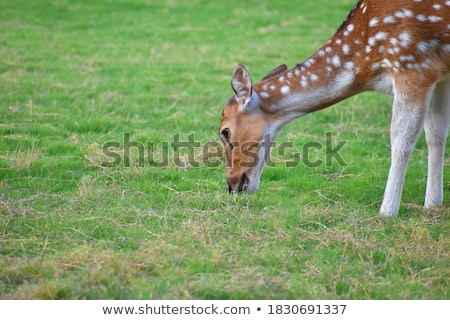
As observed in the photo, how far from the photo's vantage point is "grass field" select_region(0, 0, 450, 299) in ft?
14.3

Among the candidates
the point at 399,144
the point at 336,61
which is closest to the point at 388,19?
the point at 336,61

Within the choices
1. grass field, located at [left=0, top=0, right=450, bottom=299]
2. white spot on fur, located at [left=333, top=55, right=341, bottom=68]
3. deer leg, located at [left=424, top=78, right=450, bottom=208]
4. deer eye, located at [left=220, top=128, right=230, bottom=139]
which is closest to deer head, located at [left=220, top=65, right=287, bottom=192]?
deer eye, located at [left=220, top=128, right=230, bottom=139]

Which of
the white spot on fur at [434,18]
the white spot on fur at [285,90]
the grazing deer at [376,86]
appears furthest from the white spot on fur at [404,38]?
the white spot on fur at [285,90]

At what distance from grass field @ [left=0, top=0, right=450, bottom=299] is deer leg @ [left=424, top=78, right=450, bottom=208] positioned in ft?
0.55

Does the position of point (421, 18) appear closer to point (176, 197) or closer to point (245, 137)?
point (245, 137)

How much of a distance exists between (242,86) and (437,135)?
1.73 metres

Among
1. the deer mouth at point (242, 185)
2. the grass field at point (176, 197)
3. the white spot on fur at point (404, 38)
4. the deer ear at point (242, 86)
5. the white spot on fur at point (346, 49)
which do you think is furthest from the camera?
the deer mouth at point (242, 185)

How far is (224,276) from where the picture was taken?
438cm

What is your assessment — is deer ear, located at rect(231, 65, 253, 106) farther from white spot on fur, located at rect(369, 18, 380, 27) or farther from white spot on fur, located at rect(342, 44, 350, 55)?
white spot on fur, located at rect(369, 18, 380, 27)

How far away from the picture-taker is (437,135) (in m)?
5.91

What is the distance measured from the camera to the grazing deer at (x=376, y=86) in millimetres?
5352

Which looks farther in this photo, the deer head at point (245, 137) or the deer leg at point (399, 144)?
the deer head at point (245, 137)

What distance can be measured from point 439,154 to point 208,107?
11.2ft

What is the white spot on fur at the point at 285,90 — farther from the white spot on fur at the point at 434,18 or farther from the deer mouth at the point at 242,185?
the white spot on fur at the point at 434,18
